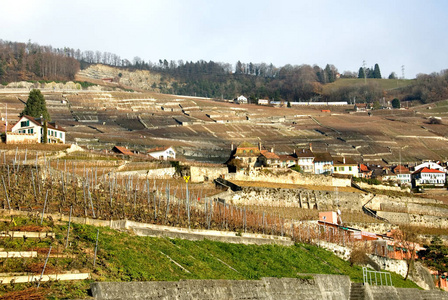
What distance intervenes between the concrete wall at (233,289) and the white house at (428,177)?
7912cm

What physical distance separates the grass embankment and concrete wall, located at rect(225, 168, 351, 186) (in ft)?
134

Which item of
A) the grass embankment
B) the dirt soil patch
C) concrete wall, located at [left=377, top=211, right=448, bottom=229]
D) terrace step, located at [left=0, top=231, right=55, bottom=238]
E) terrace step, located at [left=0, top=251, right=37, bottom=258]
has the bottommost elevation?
concrete wall, located at [left=377, top=211, right=448, bottom=229]

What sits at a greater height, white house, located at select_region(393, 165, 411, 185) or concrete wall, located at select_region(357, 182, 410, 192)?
concrete wall, located at select_region(357, 182, 410, 192)

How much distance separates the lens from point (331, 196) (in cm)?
7119

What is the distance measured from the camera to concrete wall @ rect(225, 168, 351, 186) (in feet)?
245

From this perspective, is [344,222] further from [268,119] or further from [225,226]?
[268,119]

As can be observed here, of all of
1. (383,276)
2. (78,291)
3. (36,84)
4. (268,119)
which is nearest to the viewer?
(78,291)

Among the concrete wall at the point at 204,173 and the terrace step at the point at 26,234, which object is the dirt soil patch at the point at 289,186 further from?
the terrace step at the point at 26,234

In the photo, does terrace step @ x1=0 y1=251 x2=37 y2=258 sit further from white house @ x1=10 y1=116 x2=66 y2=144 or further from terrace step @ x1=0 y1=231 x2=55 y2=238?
white house @ x1=10 y1=116 x2=66 y2=144

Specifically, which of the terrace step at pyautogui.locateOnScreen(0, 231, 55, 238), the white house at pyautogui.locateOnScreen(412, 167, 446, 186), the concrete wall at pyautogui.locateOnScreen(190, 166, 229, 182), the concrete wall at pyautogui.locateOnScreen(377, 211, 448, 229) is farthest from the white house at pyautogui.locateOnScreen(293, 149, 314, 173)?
the terrace step at pyautogui.locateOnScreen(0, 231, 55, 238)

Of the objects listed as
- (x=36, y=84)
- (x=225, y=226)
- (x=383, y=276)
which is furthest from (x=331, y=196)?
(x=36, y=84)

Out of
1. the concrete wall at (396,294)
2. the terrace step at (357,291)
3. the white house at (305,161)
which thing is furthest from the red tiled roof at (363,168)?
the terrace step at (357,291)

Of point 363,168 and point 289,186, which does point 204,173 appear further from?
point 363,168

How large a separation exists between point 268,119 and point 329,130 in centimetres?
2056
